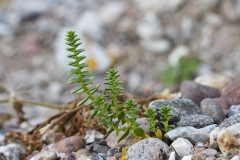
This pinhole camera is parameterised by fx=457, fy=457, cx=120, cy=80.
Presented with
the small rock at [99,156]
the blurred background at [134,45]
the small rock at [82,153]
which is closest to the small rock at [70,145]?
the small rock at [82,153]

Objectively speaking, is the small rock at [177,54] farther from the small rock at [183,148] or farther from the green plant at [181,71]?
the small rock at [183,148]

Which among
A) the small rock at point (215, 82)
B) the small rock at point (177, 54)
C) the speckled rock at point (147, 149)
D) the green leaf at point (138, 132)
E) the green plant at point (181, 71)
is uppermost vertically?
the small rock at point (177, 54)

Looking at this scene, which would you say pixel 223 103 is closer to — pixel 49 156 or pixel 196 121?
pixel 196 121

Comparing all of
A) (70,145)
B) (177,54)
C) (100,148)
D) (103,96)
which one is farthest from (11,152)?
(177,54)

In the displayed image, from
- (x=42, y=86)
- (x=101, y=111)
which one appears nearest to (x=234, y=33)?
(x=42, y=86)

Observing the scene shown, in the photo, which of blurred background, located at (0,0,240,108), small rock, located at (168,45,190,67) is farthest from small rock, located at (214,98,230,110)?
small rock, located at (168,45,190,67)

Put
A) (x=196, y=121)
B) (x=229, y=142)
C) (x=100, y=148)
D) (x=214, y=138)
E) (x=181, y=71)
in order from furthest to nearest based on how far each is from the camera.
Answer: (x=181, y=71), (x=100, y=148), (x=196, y=121), (x=214, y=138), (x=229, y=142)
